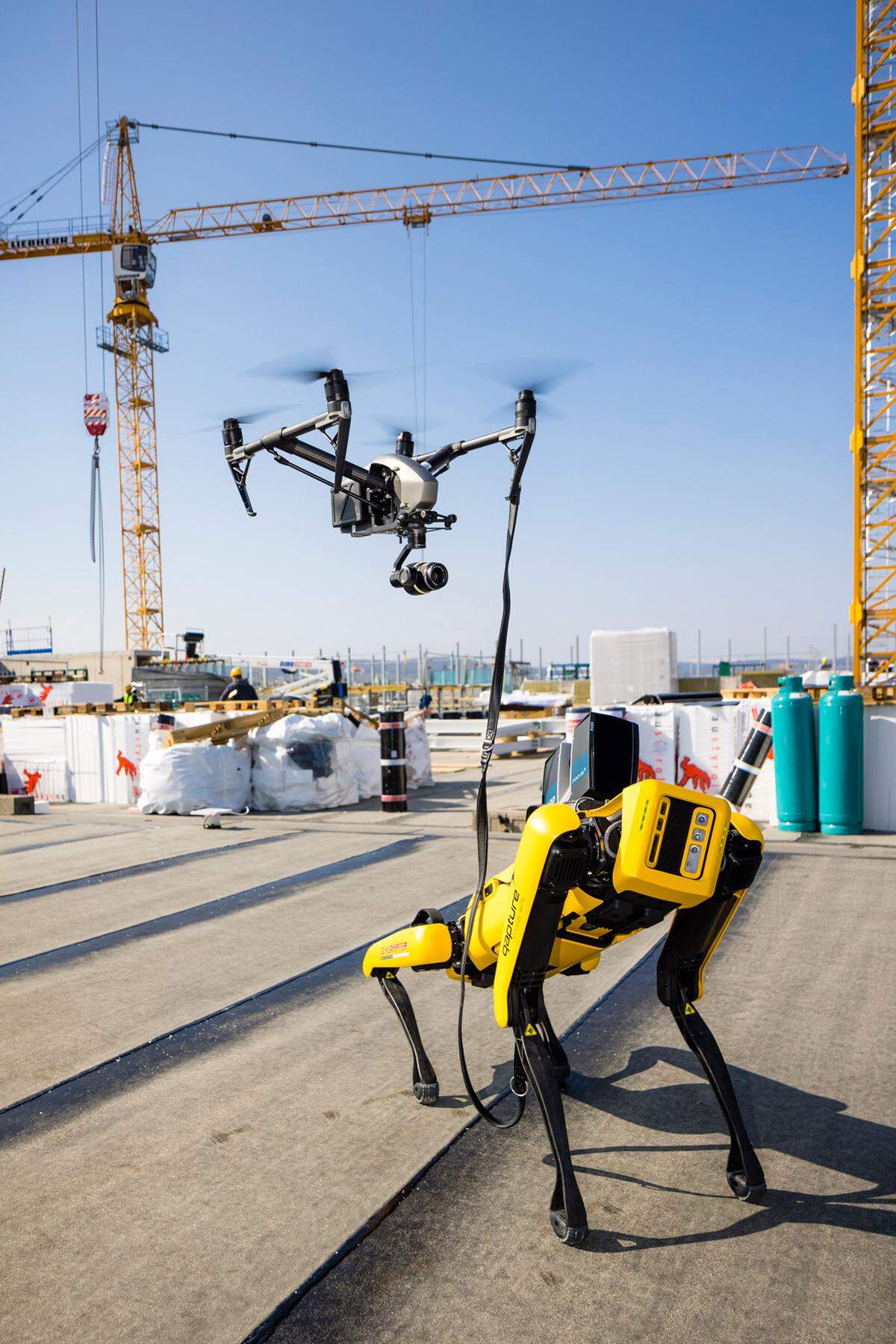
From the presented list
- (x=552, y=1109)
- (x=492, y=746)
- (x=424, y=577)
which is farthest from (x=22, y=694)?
(x=552, y=1109)

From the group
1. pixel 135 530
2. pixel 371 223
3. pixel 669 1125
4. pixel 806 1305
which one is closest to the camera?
pixel 806 1305

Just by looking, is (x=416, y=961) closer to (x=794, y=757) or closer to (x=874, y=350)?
(x=794, y=757)

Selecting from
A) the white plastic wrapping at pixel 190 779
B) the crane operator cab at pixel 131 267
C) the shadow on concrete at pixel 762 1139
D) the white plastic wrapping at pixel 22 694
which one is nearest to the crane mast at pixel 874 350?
the white plastic wrapping at pixel 190 779

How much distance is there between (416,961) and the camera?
3.21 meters

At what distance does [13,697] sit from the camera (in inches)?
914

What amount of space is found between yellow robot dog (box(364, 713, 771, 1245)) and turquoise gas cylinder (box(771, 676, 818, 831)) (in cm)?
639

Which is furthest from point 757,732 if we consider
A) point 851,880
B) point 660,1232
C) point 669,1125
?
point 660,1232

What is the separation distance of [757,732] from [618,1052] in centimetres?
608

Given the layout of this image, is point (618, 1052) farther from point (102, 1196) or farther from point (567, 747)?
point (102, 1196)

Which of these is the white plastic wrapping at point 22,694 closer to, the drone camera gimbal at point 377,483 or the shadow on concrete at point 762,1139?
the drone camera gimbal at point 377,483

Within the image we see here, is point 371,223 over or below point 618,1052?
over

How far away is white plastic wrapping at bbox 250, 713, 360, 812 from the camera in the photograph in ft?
38.3

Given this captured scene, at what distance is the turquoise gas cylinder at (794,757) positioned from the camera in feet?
29.4

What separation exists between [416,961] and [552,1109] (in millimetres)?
799
